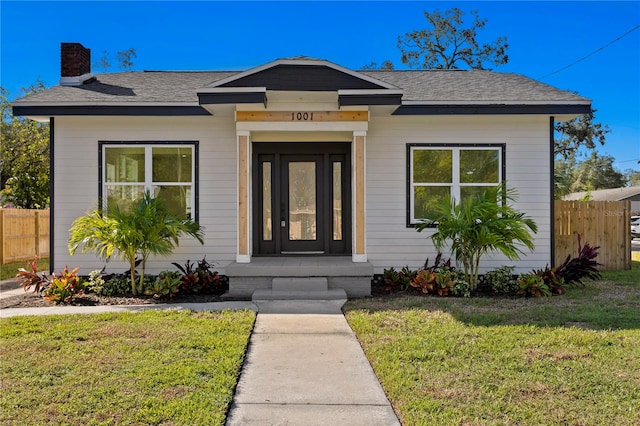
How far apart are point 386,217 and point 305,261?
1769 mm

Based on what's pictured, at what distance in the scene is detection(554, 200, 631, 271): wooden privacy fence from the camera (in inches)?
417

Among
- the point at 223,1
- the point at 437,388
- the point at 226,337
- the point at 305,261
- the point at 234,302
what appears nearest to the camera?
the point at 437,388

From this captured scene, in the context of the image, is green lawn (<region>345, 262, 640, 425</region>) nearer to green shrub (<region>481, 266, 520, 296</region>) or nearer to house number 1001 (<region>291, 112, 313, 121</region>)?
green shrub (<region>481, 266, 520, 296</region>)

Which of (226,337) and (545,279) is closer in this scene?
(226,337)

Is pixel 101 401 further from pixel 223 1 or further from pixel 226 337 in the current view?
pixel 223 1

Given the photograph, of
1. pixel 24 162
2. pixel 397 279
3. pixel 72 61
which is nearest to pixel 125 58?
pixel 24 162

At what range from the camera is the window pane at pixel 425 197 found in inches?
342

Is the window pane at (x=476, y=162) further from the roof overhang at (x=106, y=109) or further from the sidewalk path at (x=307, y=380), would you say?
the roof overhang at (x=106, y=109)

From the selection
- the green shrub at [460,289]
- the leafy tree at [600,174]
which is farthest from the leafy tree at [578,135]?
the leafy tree at [600,174]

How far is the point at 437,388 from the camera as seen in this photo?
3596 mm

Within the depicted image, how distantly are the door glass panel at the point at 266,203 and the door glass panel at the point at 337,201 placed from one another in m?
1.34

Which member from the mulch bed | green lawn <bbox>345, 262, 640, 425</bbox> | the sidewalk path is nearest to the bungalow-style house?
the mulch bed

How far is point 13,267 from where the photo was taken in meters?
11.3


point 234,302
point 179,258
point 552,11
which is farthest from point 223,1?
point 552,11
